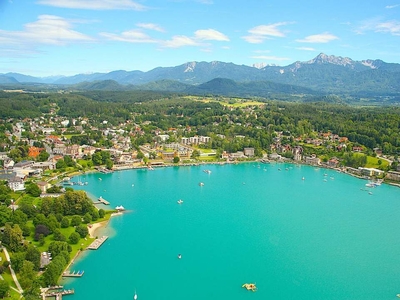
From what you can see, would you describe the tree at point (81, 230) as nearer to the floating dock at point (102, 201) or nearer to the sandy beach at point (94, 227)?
the sandy beach at point (94, 227)

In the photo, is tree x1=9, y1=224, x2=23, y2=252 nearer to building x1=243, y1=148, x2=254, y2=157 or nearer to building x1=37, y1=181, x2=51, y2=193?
building x1=37, y1=181, x2=51, y2=193

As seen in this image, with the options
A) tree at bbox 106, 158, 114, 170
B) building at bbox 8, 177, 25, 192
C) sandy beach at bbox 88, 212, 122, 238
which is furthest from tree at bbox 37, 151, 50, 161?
sandy beach at bbox 88, 212, 122, 238

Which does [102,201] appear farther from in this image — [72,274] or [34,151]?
[34,151]

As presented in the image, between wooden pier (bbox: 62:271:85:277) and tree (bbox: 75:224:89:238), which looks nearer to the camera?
wooden pier (bbox: 62:271:85:277)

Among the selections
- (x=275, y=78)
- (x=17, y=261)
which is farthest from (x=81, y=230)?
(x=275, y=78)

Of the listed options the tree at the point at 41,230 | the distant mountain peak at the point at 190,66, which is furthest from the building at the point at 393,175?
the distant mountain peak at the point at 190,66
